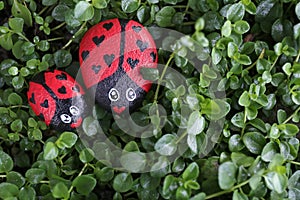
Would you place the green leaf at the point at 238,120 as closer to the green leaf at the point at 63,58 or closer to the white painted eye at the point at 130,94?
the white painted eye at the point at 130,94

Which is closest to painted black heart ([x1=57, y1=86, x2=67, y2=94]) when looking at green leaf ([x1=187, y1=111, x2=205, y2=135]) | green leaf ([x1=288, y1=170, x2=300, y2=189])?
green leaf ([x1=187, y1=111, x2=205, y2=135])

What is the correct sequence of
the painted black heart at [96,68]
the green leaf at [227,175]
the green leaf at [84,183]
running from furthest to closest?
the painted black heart at [96,68], the green leaf at [84,183], the green leaf at [227,175]

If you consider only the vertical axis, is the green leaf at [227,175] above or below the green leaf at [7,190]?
above

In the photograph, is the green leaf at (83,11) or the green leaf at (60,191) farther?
the green leaf at (83,11)

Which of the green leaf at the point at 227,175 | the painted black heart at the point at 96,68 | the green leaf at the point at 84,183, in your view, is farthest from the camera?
the painted black heart at the point at 96,68

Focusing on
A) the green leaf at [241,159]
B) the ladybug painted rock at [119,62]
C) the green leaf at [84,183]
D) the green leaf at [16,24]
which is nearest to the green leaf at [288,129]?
the green leaf at [241,159]

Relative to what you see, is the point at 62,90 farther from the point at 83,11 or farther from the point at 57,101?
the point at 83,11

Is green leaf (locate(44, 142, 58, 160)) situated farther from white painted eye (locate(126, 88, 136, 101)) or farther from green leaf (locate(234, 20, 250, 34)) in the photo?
green leaf (locate(234, 20, 250, 34))

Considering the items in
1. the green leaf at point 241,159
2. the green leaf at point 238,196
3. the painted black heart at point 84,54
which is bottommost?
the green leaf at point 238,196
